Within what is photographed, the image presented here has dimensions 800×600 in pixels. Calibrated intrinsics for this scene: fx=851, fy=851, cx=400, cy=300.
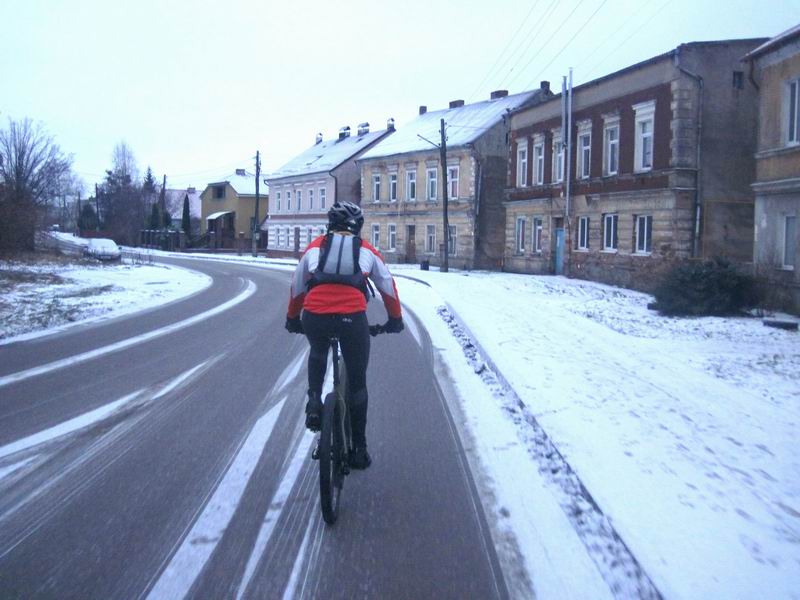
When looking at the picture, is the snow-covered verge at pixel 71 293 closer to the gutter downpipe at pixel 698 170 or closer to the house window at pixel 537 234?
the house window at pixel 537 234

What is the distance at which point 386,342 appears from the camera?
14500 millimetres

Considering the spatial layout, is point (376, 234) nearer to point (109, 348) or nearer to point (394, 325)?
point (109, 348)

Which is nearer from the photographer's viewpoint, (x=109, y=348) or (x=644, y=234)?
(x=109, y=348)

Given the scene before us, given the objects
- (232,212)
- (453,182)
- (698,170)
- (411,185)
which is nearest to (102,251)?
(411,185)

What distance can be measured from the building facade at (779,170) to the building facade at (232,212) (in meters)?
67.3

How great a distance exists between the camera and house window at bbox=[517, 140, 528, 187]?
41.9 meters

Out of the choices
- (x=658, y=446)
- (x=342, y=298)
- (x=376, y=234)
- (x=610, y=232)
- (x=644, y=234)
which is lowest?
(x=658, y=446)

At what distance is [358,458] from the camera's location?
5.68 metres

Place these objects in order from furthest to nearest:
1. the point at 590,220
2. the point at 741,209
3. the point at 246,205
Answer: the point at 246,205, the point at 590,220, the point at 741,209

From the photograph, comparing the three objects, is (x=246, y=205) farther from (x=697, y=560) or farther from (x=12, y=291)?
(x=697, y=560)

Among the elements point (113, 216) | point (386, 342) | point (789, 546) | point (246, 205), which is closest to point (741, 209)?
point (386, 342)

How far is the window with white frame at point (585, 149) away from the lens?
3466cm

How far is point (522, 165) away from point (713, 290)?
80.5 ft

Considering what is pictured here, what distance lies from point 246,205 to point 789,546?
3337 inches
